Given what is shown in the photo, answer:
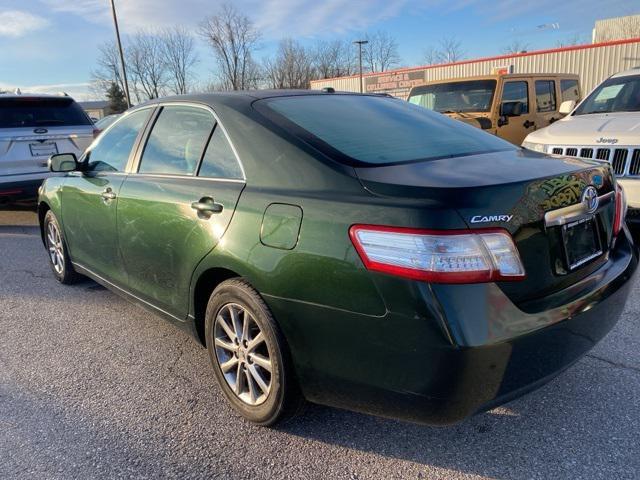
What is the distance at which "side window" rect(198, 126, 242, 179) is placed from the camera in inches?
101

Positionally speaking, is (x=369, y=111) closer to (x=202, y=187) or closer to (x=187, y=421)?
(x=202, y=187)

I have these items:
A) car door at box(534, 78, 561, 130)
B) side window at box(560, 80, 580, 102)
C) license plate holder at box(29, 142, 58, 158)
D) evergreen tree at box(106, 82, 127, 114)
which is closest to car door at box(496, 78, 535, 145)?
car door at box(534, 78, 561, 130)

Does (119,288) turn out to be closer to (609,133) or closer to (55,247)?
(55,247)

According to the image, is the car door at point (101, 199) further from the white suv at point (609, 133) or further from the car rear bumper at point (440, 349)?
the white suv at point (609, 133)

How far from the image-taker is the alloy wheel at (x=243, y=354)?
2420 millimetres

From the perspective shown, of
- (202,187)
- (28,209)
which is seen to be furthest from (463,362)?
(28,209)

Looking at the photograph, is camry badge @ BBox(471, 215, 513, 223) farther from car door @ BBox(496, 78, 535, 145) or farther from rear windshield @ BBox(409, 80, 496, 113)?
rear windshield @ BBox(409, 80, 496, 113)

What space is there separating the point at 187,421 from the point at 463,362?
1.53m

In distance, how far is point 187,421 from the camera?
2594 millimetres

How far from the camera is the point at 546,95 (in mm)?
9078

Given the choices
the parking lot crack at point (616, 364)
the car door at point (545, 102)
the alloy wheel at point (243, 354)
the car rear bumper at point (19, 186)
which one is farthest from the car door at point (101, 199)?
the car door at point (545, 102)

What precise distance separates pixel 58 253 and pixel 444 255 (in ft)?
13.6

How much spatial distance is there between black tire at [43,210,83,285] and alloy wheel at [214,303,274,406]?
2496 millimetres

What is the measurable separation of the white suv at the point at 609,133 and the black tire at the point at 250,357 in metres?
4.01
